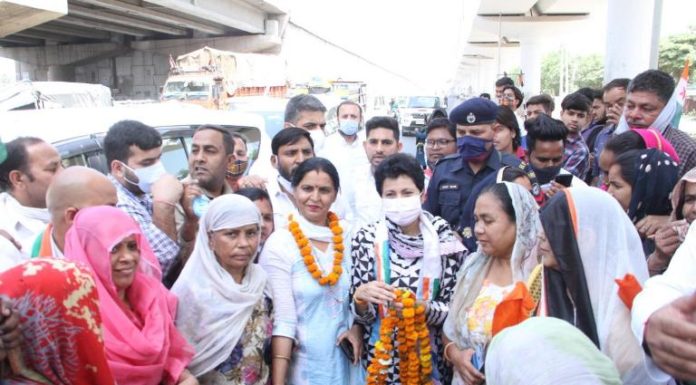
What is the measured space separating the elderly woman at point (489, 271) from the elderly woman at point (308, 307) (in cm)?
56

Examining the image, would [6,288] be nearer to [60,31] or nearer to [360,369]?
[360,369]

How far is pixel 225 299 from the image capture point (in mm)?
2316

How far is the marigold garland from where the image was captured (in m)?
2.44

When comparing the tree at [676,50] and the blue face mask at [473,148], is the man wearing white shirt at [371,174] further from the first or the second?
the tree at [676,50]

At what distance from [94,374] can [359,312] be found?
51.2 inches

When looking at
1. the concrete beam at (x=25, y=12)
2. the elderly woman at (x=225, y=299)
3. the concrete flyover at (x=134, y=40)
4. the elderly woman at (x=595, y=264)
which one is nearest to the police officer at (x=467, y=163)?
the elderly woman at (x=225, y=299)

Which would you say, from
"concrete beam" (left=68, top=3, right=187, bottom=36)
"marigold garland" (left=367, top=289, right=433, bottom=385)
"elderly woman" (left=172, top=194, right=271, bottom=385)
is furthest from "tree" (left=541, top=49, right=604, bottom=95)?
"elderly woman" (left=172, top=194, right=271, bottom=385)

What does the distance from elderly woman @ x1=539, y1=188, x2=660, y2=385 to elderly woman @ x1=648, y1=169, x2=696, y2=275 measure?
1.59 feet

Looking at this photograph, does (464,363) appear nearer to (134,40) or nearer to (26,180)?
(26,180)

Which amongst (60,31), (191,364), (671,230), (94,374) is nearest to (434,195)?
(671,230)

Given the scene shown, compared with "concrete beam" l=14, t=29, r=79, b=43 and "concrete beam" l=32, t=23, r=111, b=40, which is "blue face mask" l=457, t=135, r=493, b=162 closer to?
Answer: "concrete beam" l=32, t=23, r=111, b=40

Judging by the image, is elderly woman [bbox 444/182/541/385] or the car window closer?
elderly woman [bbox 444/182/541/385]

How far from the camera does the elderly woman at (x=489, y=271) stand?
2213mm

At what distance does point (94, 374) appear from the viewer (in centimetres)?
153
